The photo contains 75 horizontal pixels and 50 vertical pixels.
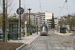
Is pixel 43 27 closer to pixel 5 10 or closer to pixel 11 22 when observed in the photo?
pixel 11 22

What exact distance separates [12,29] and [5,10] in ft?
23.3

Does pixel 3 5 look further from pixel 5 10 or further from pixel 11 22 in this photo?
pixel 11 22

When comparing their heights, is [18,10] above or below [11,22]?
above

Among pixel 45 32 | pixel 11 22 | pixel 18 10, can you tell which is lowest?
pixel 45 32

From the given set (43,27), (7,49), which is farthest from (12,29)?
(43,27)

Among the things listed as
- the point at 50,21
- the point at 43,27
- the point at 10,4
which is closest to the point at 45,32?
the point at 43,27

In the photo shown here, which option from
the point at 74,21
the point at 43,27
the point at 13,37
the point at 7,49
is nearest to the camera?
the point at 7,49

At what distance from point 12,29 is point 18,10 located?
13.0 ft

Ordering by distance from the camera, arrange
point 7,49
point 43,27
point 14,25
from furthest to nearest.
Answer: point 43,27 < point 14,25 < point 7,49

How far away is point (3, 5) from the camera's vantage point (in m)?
16.6

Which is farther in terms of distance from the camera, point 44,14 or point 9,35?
point 44,14

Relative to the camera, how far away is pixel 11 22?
22.8 metres

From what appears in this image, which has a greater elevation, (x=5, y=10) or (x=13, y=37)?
(x=5, y=10)

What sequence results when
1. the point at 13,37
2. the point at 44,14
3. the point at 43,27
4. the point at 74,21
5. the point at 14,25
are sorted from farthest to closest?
the point at 44,14 → the point at 74,21 → the point at 43,27 → the point at 14,25 → the point at 13,37
